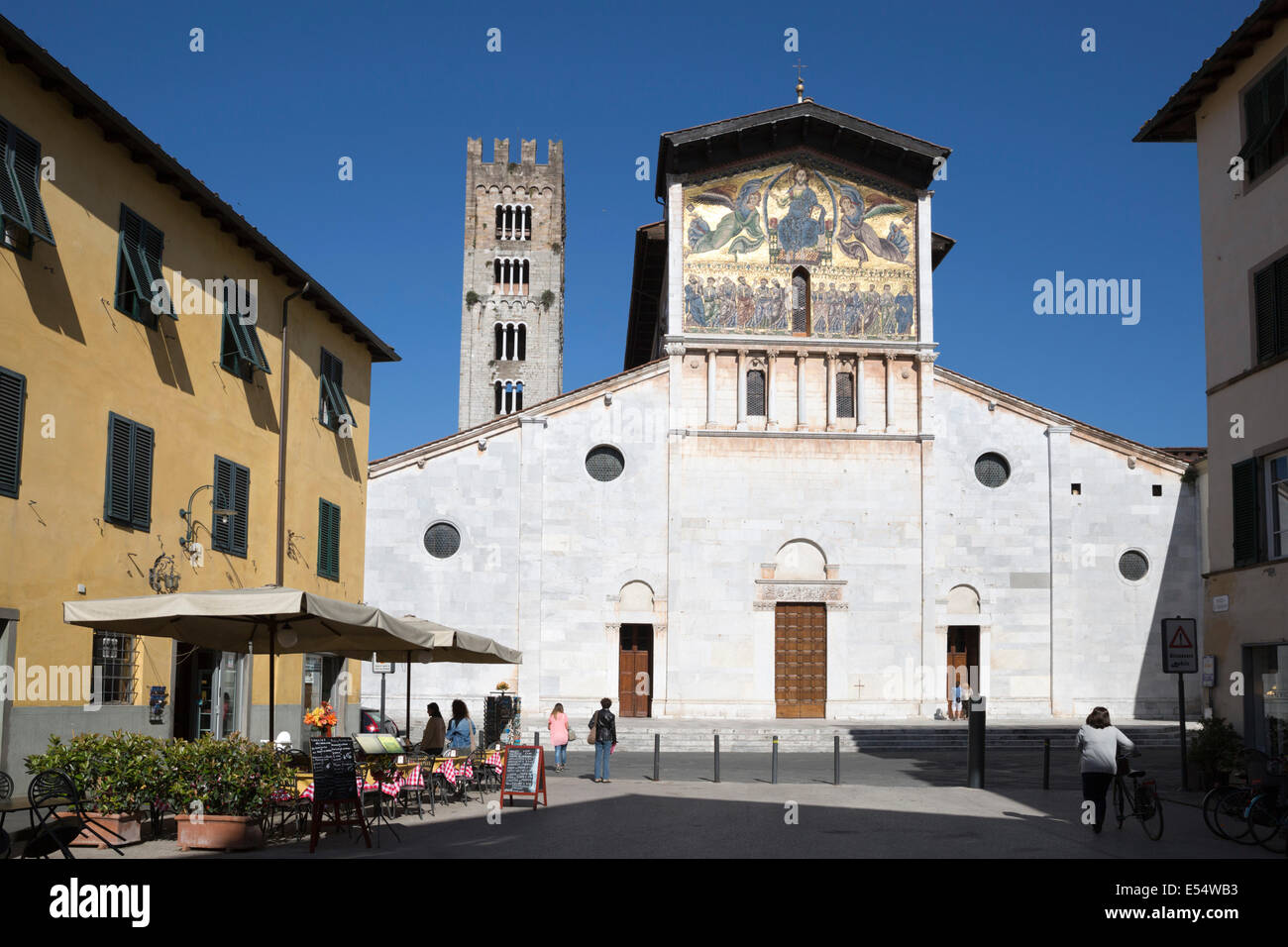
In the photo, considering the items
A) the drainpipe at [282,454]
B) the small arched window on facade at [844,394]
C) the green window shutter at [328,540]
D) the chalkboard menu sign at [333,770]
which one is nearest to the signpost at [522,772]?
the chalkboard menu sign at [333,770]

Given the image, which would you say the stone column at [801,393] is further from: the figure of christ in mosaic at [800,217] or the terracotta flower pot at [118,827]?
the terracotta flower pot at [118,827]

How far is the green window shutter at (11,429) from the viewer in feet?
50.3

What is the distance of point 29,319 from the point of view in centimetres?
1597

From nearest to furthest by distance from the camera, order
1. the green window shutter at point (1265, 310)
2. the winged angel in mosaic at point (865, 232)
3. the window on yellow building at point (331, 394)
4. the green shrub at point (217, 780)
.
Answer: the green shrub at point (217, 780) → the green window shutter at point (1265, 310) → the window on yellow building at point (331, 394) → the winged angel in mosaic at point (865, 232)

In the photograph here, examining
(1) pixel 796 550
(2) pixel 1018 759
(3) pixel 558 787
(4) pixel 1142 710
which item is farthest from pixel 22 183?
(4) pixel 1142 710

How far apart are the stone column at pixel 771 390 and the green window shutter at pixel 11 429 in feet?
86.2

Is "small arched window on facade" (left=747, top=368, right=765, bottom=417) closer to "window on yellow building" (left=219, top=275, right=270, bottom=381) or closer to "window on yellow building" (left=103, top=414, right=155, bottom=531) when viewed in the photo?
"window on yellow building" (left=219, top=275, right=270, bottom=381)

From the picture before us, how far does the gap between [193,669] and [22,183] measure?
339 inches

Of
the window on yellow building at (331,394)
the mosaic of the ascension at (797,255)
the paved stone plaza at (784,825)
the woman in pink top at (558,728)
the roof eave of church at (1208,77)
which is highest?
the mosaic of the ascension at (797,255)

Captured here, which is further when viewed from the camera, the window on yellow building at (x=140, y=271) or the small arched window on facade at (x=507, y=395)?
the small arched window on facade at (x=507, y=395)

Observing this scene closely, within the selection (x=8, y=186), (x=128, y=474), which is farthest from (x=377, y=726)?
(x=8, y=186)

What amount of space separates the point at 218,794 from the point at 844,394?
96.7 feet

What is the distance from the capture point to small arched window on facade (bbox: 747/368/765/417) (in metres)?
39.7

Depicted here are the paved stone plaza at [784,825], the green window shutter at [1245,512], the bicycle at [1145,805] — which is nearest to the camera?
the paved stone plaza at [784,825]
